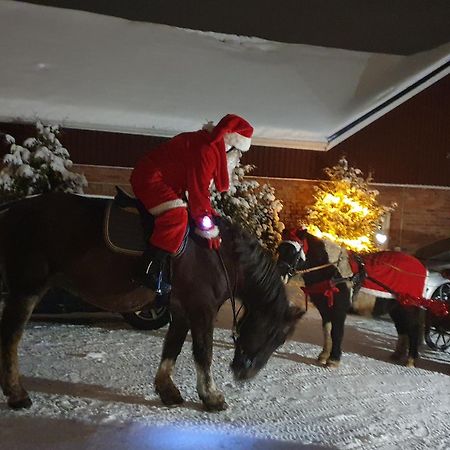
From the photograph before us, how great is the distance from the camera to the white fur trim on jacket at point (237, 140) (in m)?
4.29

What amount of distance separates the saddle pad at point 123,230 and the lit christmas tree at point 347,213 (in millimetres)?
7798

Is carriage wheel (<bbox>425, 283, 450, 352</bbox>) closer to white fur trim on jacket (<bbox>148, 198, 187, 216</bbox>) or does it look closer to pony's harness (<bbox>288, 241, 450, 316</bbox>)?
pony's harness (<bbox>288, 241, 450, 316</bbox>)

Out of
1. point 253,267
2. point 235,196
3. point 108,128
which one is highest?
point 108,128

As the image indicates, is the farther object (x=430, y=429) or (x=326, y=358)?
(x=326, y=358)

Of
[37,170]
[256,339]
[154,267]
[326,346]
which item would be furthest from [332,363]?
[37,170]

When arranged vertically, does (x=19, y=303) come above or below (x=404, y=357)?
above

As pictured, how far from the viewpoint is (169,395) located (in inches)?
179

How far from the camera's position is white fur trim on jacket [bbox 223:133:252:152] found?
4293 mm

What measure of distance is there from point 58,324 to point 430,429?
5079mm

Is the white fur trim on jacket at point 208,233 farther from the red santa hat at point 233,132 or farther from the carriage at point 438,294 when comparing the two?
the carriage at point 438,294

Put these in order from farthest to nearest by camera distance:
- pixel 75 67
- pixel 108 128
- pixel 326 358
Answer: pixel 108 128, pixel 75 67, pixel 326 358

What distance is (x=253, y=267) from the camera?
181 inches

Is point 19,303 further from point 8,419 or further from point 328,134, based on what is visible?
point 328,134

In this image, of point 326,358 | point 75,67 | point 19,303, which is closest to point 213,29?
point 75,67
